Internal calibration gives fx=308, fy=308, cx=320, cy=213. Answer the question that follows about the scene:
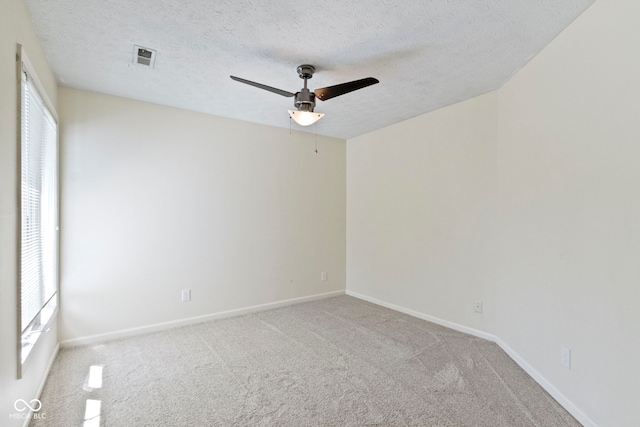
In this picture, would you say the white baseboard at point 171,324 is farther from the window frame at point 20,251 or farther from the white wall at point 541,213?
the white wall at point 541,213

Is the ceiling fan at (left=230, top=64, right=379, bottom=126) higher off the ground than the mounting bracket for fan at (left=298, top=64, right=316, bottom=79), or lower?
lower

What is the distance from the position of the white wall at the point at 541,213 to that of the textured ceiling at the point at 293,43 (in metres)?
0.32

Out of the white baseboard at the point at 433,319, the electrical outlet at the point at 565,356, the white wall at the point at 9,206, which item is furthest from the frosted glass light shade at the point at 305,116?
the white baseboard at the point at 433,319

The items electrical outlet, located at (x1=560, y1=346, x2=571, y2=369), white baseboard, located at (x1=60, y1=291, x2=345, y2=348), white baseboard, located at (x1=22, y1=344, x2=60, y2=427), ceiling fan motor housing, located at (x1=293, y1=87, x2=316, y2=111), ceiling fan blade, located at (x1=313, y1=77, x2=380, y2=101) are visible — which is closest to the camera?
white baseboard, located at (x1=22, y1=344, x2=60, y2=427)

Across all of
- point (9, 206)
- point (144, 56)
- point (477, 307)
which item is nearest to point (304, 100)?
point (144, 56)

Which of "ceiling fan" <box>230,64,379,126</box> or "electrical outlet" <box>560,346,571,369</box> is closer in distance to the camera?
"electrical outlet" <box>560,346,571,369</box>

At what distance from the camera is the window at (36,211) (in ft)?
5.95

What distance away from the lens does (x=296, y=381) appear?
2.29 m

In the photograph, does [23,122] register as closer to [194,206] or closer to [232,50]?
[232,50]

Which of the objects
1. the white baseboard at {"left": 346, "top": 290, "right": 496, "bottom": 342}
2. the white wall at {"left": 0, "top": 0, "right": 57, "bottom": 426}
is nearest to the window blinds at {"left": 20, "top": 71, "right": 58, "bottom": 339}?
the white wall at {"left": 0, "top": 0, "right": 57, "bottom": 426}

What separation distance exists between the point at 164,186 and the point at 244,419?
2.48m

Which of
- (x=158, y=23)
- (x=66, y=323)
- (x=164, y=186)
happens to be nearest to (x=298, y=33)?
(x=158, y=23)

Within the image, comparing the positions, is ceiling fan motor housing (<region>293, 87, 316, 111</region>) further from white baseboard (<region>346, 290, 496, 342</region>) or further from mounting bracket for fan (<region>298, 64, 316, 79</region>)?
white baseboard (<region>346, 290, 496, 342</region>)

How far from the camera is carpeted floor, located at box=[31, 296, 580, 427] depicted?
1896 millimetres
